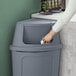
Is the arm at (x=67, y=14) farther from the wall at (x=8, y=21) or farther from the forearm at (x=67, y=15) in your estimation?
the wall at (x=8, y=21)

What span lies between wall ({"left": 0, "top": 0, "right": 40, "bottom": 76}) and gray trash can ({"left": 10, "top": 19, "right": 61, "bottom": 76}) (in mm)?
112

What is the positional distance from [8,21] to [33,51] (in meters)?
0.39

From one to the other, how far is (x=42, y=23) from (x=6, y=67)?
1.83 ft

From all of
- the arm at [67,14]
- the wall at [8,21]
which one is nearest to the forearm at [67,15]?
the arm at [67,14]

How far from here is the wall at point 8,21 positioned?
187cm

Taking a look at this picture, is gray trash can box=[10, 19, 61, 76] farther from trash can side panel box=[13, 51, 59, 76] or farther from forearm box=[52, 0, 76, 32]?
forearm box=[52, 0, 76, 32]

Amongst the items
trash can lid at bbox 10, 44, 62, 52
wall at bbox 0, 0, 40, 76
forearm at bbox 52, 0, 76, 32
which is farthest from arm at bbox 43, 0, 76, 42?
wall at bbox 0, 0, 40, 76

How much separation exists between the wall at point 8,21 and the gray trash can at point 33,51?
0.37 feet

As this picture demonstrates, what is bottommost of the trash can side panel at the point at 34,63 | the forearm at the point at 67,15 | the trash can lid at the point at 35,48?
the trash can side panel at the point at 34,63

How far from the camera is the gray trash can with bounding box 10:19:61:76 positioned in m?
1.79

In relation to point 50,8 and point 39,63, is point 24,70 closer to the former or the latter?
point 39,63

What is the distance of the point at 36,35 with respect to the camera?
185cm

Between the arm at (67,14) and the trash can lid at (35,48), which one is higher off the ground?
the arm at (67,14)

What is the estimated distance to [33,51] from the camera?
1.78 meters
